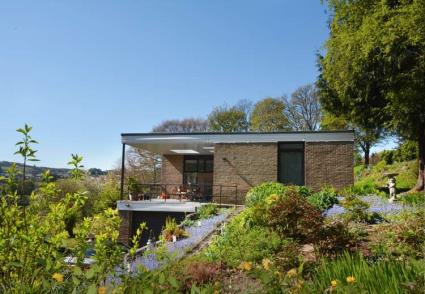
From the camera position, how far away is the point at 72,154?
376 centimetres

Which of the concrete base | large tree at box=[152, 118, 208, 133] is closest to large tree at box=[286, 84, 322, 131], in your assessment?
large tree at box=[152, 118, 208, 133]

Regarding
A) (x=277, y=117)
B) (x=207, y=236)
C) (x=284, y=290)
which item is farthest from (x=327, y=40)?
(x=277, y=117)

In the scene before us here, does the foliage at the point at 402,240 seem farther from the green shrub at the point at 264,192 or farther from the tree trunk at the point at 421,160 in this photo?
the tree trunk at the point at 421,160

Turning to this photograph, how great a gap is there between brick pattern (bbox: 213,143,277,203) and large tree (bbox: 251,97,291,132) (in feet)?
88.2

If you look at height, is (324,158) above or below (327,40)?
below

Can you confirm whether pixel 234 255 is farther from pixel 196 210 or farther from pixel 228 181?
pixel 228 181

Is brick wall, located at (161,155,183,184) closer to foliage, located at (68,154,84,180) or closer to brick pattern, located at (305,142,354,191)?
brick pattern, located at (305,142,354,191)

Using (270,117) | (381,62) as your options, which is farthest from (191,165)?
(270,117)

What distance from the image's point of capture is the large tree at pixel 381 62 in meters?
15.5

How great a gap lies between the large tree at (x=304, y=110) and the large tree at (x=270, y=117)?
2.33 ft

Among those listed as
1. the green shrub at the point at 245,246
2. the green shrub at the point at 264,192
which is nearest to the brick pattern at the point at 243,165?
the green shrub at the point at 264,192

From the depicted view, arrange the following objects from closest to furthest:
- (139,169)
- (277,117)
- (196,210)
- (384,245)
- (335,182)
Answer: (384,245)
(196,210)
(335,182)
(139,169)
(277,117)

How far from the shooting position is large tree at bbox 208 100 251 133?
157ft

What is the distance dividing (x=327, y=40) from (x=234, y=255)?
14.7m
